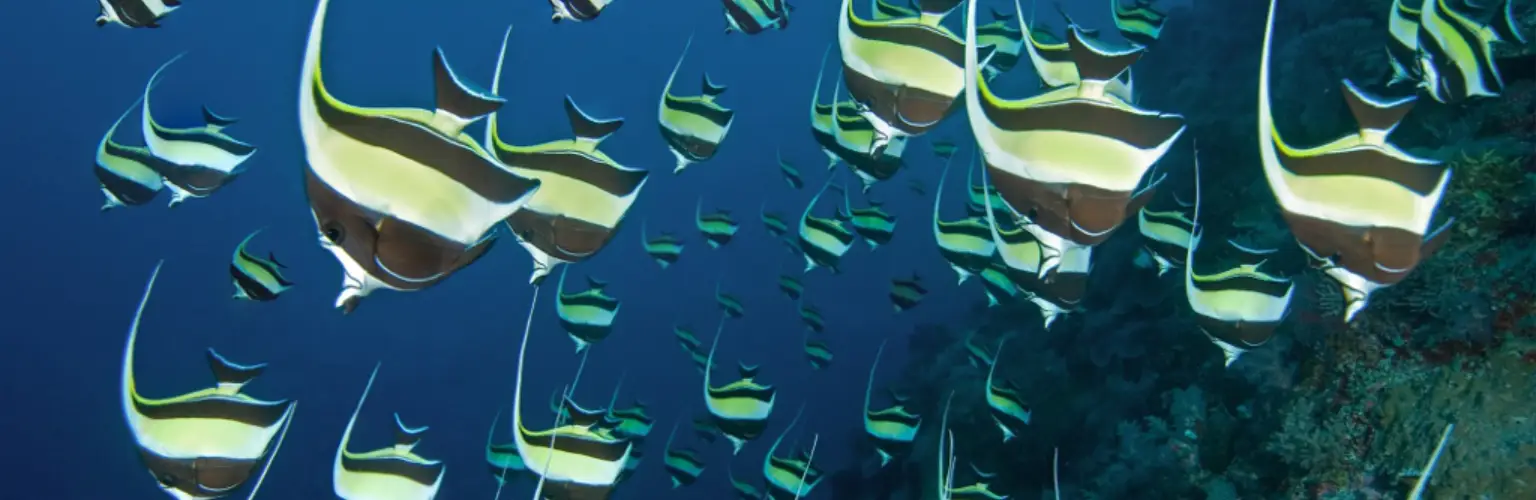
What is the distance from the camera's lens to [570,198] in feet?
8.18

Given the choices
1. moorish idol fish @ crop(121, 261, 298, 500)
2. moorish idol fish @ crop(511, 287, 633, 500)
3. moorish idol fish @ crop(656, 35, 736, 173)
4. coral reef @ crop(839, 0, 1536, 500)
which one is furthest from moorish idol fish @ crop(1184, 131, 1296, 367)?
moorish idol fish @ crop(121, 261, 298, 500)

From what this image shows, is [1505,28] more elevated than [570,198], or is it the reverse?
[570,198]

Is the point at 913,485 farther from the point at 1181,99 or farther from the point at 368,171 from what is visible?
the point at 368,171

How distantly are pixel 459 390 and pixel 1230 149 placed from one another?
18881 mm

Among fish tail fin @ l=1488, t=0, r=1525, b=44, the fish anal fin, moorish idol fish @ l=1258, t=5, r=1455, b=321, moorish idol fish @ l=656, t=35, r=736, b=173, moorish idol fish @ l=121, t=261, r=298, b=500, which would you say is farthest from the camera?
moorish idol fish @ l=656, t=35, r=736, b=173

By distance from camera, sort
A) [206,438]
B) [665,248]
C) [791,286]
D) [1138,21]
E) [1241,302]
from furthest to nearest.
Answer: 1. [791,286]
2. [665,248]
3. [1138,21]
4. [1241,302]
5. [206,438]

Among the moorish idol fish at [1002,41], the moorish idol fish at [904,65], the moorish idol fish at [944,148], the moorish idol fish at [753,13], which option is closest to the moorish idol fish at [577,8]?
the moorish idol fish at [753,13]

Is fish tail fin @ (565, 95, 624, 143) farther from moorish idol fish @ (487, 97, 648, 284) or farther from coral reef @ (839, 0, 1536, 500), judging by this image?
coral reef @ (839, 0, 1536, 500)

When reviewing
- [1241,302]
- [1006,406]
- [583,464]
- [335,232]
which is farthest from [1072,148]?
[1006,406]

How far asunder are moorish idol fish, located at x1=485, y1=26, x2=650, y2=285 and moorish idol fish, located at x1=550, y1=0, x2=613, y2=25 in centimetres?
100

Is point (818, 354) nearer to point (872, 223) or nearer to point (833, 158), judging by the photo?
point (872, 223)

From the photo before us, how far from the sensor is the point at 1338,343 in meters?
4.30

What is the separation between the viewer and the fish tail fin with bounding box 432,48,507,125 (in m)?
1.86

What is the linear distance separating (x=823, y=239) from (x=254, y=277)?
10.9 feet
